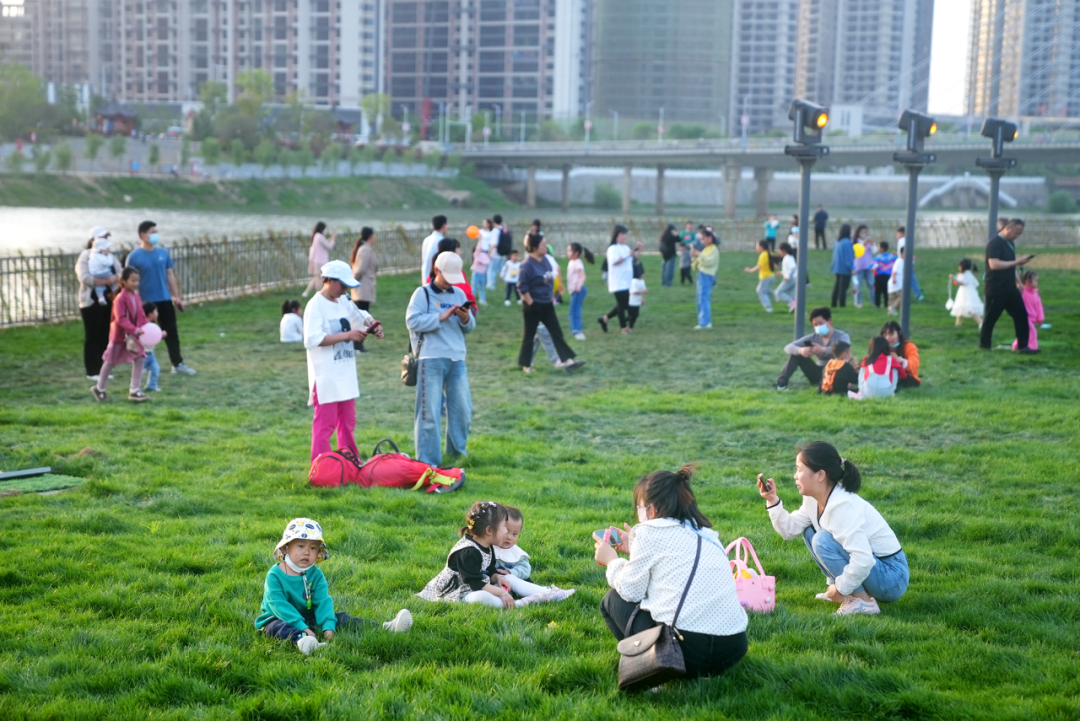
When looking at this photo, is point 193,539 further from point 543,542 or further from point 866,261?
point 866,261

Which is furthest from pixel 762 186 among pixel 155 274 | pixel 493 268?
pixel 155 274

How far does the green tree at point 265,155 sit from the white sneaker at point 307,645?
88.4 m

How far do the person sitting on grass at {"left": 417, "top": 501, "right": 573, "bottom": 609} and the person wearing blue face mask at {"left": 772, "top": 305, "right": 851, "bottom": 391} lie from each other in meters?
7.20

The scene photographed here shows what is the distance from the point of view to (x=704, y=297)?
1789 cm

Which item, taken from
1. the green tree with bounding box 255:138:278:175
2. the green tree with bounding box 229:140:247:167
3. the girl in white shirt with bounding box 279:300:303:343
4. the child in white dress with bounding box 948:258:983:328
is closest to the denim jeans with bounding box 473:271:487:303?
the girl in white shirt with bounding box 279:300:303:343

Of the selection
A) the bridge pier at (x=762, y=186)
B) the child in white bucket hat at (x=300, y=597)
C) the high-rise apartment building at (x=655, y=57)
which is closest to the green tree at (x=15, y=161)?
the bridge pier at (x=762, y=186)

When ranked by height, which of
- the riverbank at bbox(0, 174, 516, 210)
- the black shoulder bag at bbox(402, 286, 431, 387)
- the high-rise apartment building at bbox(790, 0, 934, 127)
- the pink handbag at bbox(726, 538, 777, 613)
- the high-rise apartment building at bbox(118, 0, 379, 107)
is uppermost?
the high-rise apartment building at bbox(790, 0, 934, 127)

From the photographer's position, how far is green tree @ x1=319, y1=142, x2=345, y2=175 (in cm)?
9469

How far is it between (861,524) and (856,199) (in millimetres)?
121397

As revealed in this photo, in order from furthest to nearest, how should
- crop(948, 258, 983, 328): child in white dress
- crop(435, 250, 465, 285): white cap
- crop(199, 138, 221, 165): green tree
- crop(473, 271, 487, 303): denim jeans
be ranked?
1. crop(199, 138, 221, 165): green tree
2. crop(473, 271, 487, 303): denim jeans
3. crop(948, 258, 983, 328): child in white dress
4. crop(435, 250, 465, 285): white cap

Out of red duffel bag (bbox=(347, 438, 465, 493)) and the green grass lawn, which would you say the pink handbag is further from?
red duffel bag (bbox=(347, 438, 465, 493))

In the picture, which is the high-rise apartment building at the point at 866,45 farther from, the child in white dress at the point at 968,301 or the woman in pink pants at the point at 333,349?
the woman in pink pants at the point at 333,349

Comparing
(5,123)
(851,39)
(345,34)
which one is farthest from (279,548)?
(851,39)

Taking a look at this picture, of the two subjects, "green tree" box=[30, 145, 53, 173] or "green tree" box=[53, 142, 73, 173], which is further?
"green tree" box=[53, 142, 73, 173]
